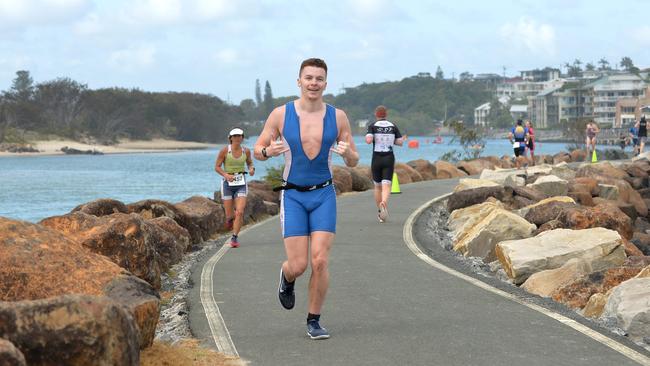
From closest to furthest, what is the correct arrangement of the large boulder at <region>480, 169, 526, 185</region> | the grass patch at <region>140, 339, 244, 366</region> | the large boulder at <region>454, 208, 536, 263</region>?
the grass patch at <region>140, 339, 244, 366</region>
the large boulder at <region>454, 208, 536, 263</region>
the large boulder at <region>480, 169, 526, 185</region>

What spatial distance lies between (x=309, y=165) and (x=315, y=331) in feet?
4.27

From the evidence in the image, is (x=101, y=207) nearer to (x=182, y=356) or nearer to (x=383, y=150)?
(x=383, y=150)

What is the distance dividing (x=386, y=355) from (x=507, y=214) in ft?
27.9

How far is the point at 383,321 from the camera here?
29.4 ft

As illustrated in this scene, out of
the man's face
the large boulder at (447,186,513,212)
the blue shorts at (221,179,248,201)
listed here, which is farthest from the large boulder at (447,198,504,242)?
the man's face

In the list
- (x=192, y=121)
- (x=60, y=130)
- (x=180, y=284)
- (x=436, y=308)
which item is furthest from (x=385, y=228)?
(x=192, y=121)

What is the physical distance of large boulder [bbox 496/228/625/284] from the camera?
39.9 ft

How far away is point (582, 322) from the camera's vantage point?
8.87 meters

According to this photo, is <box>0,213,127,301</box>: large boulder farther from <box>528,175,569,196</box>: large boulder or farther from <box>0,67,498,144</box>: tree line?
<box>0,67,498,144</box>: tree line

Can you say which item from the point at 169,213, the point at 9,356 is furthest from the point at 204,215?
the point at 9,356

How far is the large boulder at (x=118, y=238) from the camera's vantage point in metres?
10.8

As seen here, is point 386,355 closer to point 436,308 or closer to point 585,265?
point 436,308

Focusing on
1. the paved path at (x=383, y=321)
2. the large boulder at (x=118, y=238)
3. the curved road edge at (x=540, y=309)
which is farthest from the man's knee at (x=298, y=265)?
the large boulder at (x=118, y=238)

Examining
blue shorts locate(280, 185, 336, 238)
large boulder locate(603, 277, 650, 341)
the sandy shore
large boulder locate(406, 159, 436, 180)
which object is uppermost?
blue shorts locate(280, 185, 336, 238)
